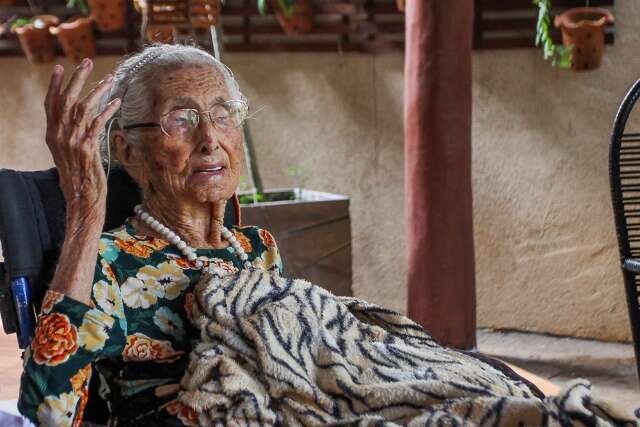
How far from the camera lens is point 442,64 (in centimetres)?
350

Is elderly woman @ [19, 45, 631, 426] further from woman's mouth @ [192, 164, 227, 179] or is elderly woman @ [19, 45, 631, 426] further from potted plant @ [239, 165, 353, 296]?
potted plant @ [239, 165, 353, 296]

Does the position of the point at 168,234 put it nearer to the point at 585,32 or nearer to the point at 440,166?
the point at 440,166

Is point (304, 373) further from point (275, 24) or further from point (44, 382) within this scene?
point (275, 24)

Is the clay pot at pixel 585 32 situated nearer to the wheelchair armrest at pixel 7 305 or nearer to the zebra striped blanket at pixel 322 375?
the zebra striped blanket at pixel 322 375

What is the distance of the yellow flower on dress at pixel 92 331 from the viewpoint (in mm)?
1301

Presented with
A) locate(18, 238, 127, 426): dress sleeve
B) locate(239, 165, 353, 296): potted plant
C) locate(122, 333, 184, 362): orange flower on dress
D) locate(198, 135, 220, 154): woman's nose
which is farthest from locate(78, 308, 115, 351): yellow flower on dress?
locate(239, 165, 353, 296): potted plant

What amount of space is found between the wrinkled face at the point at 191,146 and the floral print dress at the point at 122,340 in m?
0.11

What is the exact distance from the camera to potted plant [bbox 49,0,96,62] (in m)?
4.35

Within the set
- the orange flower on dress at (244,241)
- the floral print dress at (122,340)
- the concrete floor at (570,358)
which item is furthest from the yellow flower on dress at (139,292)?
the concrete floor at (570,358)

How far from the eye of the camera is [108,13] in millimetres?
4305

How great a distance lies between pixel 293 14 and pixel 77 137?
3.00m

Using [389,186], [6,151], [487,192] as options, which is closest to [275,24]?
[389,186]

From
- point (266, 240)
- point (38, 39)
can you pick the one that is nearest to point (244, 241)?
point (266, 240)

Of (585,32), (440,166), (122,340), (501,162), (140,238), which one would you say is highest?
(585,32)
